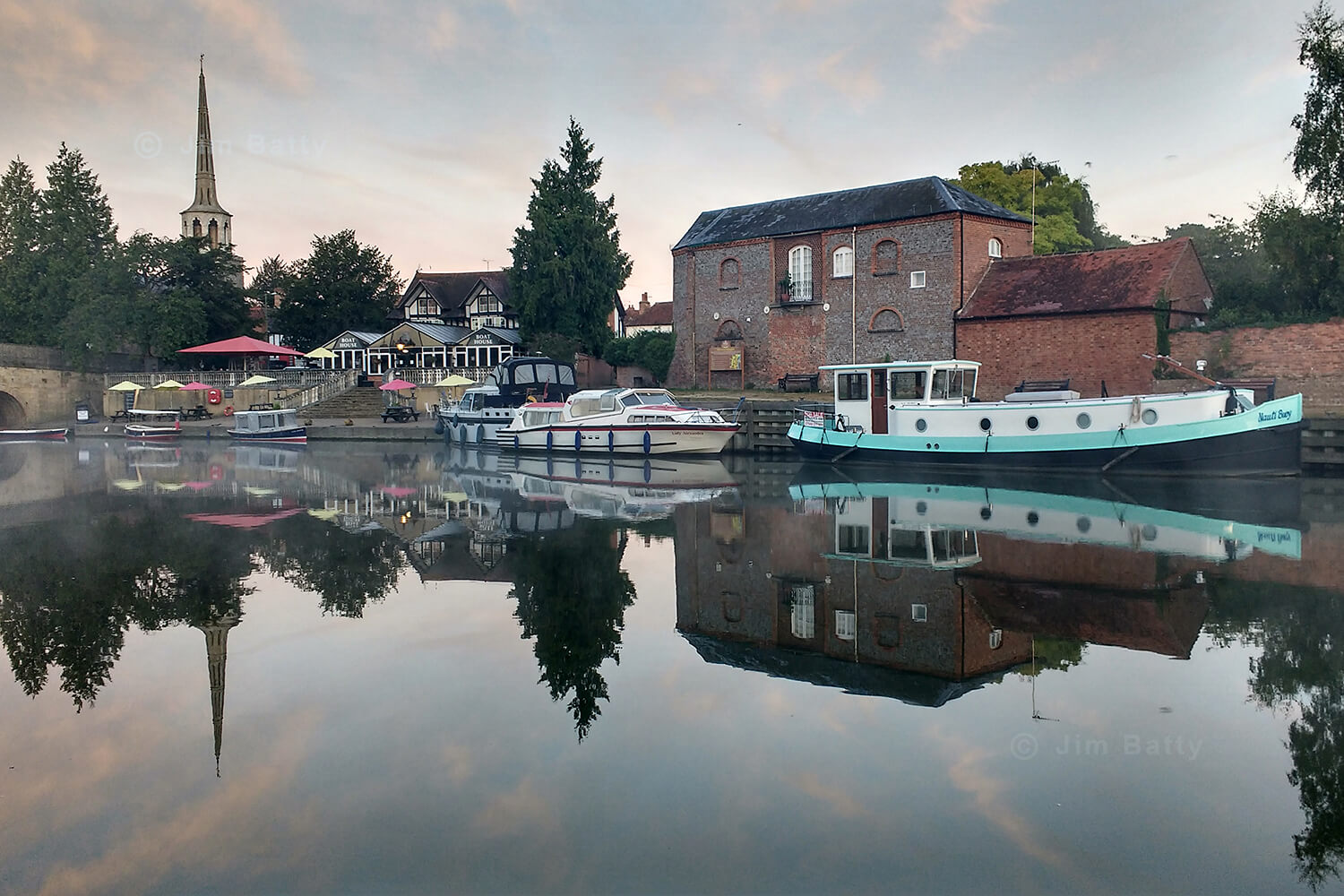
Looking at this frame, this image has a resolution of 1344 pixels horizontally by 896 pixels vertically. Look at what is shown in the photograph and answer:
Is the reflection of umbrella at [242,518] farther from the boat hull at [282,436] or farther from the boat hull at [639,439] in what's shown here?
the boat hull at [282,436]

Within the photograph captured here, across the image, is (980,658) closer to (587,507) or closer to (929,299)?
(587,507)

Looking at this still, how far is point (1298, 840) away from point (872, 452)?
2006cm

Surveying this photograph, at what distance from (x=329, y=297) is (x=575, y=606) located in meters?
53.3

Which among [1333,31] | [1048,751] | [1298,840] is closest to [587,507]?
[1048,751]

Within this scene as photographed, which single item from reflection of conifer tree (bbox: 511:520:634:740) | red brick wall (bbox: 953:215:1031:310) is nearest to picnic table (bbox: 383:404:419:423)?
red brick wall (bbox: 953:215:1031:310)

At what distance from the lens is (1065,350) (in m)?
31.7

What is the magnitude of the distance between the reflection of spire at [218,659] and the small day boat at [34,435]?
4191 cm

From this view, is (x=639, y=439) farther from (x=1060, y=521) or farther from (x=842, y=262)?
(x=1060, y=521)

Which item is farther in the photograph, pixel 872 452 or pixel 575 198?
pixel 575 198

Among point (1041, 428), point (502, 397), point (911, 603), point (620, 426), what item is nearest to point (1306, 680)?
point (911, 603)

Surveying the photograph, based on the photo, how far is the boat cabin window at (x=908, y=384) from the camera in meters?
23.9

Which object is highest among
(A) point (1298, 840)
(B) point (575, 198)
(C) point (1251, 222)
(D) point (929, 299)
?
(B) point (575, 198)

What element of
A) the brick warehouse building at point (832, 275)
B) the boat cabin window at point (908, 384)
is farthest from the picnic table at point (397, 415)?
the boat cabin window at point (908, 384)

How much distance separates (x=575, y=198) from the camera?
45156 millimetres
